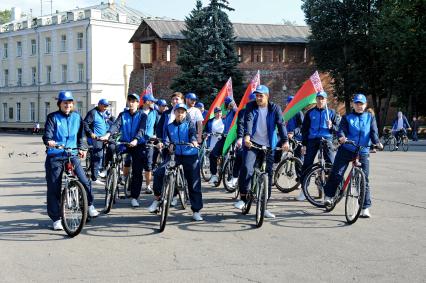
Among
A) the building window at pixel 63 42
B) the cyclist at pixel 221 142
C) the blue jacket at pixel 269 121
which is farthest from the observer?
the building window at pixel 63 42

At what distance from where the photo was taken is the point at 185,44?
137 ft

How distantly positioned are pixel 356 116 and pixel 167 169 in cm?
304

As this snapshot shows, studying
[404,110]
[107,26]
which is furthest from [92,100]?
[404,110]

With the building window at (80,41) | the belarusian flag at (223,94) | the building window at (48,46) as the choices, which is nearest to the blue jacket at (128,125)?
the belarusian flag at (223,94)

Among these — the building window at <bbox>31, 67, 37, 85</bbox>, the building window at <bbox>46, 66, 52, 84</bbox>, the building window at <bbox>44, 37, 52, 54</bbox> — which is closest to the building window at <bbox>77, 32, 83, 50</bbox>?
the building window at <bbox>44, 37, 52, 54</bbox>

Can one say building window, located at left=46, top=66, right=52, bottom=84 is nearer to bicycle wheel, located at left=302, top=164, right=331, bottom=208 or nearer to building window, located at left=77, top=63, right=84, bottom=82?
building window, located at left=77, top=63, right=84, bottom=82

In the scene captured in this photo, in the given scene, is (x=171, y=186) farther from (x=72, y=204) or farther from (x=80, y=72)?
(x=80, y=72)

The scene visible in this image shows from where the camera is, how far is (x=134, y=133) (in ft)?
34.8

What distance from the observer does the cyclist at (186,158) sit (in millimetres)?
8938

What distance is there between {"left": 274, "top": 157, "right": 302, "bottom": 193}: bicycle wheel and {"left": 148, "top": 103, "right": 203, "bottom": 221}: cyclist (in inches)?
132

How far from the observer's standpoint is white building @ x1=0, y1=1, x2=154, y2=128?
6034cm

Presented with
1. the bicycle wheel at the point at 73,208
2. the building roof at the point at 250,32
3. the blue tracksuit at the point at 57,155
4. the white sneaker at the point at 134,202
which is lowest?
the white sneaker at the point at 134,202

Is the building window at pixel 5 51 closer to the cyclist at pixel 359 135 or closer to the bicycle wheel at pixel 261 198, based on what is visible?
the cyclist at pixel 359 135

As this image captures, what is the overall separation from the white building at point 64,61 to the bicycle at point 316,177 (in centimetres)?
5085
